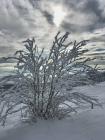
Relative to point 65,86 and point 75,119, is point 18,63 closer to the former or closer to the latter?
point 65,86

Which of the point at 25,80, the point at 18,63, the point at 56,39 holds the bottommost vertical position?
the point at 25,80

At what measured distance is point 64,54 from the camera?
5.16m

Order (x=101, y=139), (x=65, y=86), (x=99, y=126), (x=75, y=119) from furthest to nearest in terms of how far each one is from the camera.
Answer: (x=65, y=86) → (x=75, y=119) → (x=99, y=126) → (x=101, y=139)

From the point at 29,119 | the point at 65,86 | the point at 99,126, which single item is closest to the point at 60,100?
the point at 65,86

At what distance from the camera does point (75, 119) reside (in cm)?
498

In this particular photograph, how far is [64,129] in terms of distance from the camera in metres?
4.61

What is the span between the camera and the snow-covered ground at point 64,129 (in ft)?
14.3

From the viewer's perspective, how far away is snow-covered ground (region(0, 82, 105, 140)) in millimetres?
4355

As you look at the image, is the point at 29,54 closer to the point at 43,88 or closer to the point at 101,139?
the point at 43,88

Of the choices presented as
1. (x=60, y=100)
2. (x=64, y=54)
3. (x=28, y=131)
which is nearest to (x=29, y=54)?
(x=64, y=54)

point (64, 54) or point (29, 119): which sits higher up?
point (64, 54)

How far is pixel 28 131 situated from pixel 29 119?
1.45ft

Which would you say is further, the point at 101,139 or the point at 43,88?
the point at 43,88

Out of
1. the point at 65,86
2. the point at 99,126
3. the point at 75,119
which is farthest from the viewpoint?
the point at 65,86
